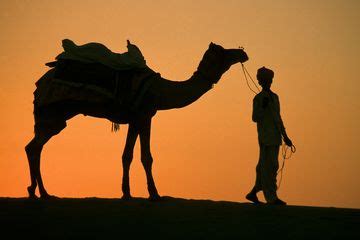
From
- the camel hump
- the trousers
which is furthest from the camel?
the trousers

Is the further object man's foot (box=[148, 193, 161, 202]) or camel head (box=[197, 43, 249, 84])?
camel head (box=[197, 43, 249, 84])

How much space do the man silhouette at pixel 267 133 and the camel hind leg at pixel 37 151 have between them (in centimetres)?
392

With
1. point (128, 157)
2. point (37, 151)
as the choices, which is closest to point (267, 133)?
point (128, 157)

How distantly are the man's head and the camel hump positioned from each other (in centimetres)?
235

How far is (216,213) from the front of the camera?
11.7 meters

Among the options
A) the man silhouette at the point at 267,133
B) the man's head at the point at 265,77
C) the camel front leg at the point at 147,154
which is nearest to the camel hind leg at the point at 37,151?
the camel front leg at the point at 147,154

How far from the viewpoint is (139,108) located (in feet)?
49.9

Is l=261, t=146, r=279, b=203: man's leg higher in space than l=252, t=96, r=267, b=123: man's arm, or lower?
lower

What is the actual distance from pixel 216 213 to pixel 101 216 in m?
1.81

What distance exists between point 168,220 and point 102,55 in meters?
5.75

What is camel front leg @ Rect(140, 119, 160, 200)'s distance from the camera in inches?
576

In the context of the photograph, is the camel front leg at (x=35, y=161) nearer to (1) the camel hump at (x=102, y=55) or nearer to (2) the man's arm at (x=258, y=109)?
(1) the camel hump at (x=102, y=55)

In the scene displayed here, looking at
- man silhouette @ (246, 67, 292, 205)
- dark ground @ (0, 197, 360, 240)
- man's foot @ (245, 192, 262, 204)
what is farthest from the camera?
man's foot @ (245, 192, 262, 204)

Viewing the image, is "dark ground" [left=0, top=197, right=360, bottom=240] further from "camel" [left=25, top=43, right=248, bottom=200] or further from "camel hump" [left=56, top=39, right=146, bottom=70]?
"camel hump" [left=56, top=39, right=146, bottom=70]
